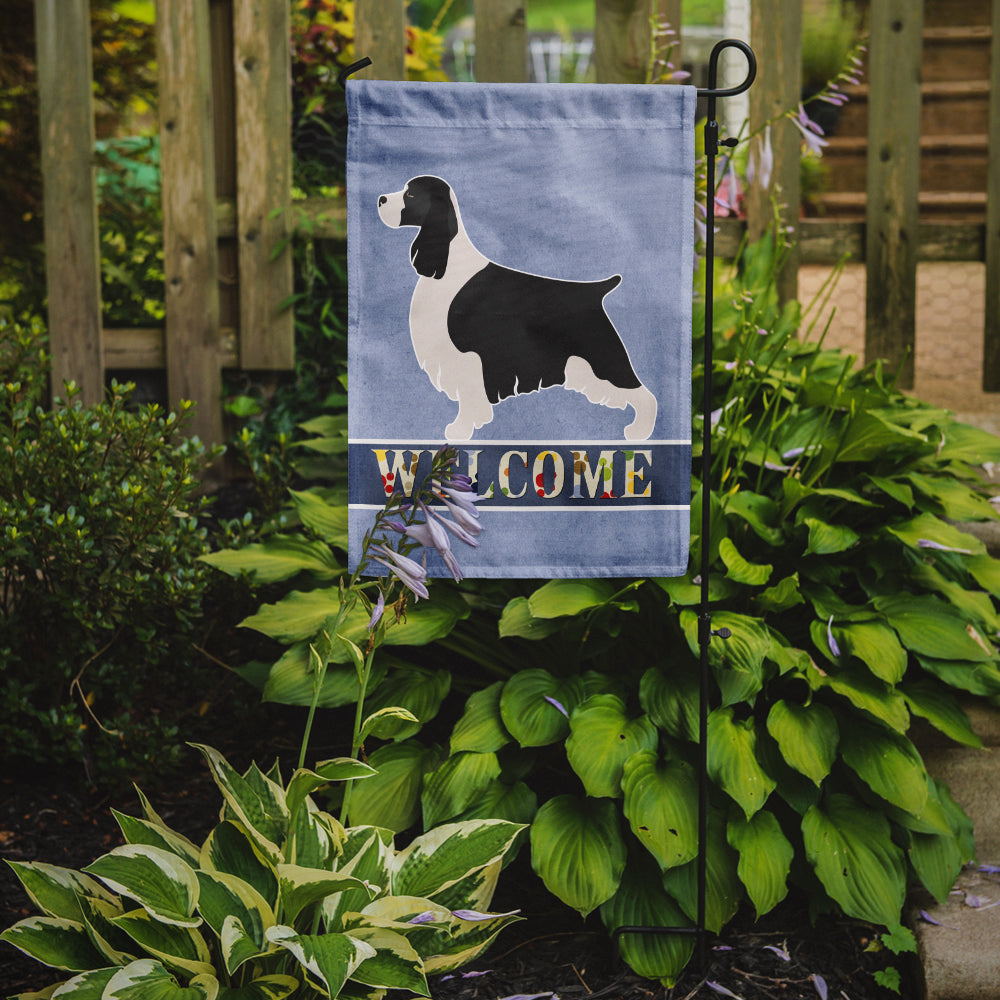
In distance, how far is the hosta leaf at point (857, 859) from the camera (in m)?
1.90

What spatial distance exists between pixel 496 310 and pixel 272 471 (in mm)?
1511

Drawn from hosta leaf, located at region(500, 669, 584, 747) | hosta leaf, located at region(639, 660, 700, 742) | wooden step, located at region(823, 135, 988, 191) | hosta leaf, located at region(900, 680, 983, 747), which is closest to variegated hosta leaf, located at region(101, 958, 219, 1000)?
hosta leaf, located at region(500, 669, 584, 747)

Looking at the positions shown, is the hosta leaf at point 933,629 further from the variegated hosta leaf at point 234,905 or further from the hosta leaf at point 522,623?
the variegated hosta leaf at point 234,905

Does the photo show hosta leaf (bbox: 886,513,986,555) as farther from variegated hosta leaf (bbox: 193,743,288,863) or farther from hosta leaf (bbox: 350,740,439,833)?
variegated hosta leaf (bbox: 193,743,288,863)

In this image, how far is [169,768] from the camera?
2389 mm

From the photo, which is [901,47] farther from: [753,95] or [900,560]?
[900,560]

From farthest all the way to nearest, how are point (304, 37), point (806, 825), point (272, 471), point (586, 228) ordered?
point (304, 37) < point (272, 471) < point (806, 825) < point (586, 228)

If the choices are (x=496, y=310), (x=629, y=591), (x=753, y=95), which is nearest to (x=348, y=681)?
(x=629, y=591)

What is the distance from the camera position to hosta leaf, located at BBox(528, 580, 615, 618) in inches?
78.6

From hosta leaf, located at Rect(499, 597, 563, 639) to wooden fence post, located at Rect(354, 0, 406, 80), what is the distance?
185cm

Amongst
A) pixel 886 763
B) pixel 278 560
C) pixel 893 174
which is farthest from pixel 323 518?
pixel 893 174

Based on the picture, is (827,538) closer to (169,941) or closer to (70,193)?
(169,941)

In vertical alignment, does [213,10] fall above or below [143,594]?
above

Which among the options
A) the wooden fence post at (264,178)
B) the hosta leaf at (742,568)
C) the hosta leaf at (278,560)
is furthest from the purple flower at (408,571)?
the wooden fence post at (264,178)
